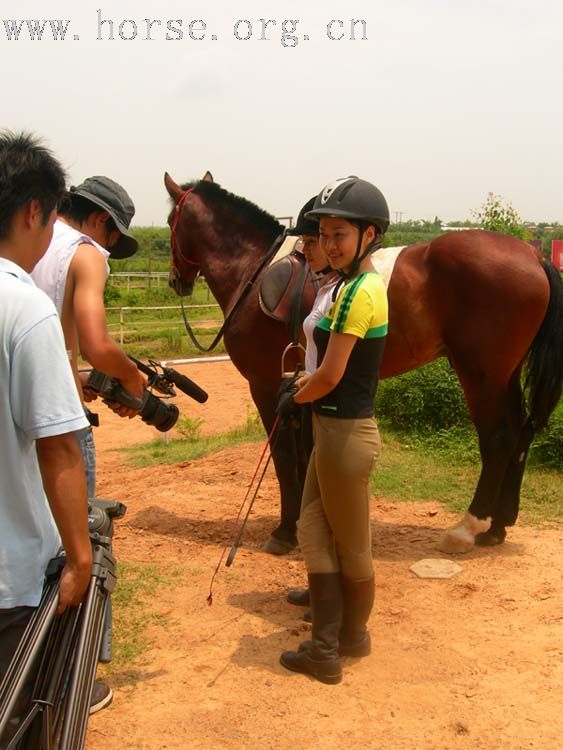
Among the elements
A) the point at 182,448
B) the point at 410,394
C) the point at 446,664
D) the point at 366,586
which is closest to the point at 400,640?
the point at 446,664

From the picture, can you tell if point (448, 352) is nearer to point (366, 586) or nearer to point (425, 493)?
point (425, 493)

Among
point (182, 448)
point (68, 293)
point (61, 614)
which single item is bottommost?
point (182, 448)

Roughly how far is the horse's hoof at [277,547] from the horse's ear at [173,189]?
100 inches

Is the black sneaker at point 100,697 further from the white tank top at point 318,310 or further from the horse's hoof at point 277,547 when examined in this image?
the horse's hoof at point 277,547

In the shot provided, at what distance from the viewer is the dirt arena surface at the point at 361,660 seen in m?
2.91

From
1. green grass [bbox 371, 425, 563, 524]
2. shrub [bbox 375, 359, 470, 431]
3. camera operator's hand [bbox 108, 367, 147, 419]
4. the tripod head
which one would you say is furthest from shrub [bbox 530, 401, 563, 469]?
the tripod head

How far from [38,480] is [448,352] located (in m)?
3.63

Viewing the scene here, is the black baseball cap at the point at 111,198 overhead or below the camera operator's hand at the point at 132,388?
overhead

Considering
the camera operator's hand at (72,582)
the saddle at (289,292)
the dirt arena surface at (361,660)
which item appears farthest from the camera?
the saddle at (289,292)

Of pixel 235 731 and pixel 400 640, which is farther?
pixel 400 640

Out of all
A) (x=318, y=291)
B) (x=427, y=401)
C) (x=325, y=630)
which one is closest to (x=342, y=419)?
(x=325, y=630)

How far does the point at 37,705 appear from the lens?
6.05 feet

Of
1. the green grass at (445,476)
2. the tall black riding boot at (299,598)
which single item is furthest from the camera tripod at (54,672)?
the green grass at (445,476)

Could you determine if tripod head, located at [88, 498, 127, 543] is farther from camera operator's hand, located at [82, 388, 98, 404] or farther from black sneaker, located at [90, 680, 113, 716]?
black sneaker, located at [90, 680, 113, 716]
